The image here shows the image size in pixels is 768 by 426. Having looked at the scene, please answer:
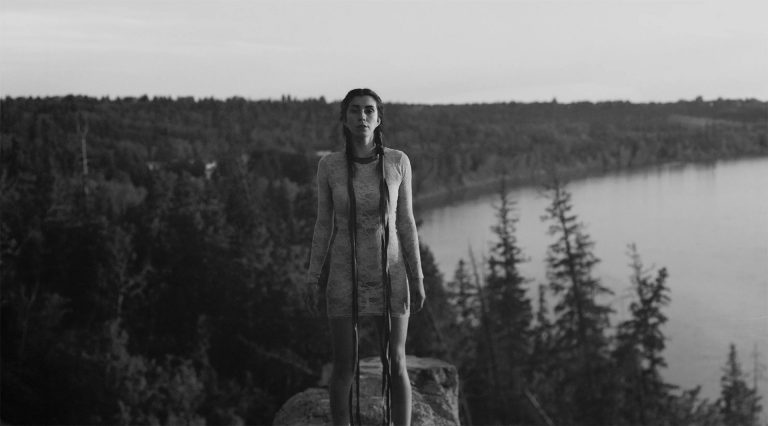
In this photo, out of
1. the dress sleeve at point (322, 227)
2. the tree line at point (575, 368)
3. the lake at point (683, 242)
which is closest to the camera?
the dress sleeve at point (322, 227)

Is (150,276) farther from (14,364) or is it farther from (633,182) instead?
(633,182)

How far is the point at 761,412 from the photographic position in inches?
1387

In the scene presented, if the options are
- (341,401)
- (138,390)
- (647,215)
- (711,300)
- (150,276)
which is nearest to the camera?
(341,401)

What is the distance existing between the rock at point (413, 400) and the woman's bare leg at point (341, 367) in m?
2.03

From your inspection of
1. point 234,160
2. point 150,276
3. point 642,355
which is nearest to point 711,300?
point 642,355

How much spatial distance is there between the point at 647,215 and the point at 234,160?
114 feet

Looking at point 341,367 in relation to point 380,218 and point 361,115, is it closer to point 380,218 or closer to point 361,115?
point 380,218

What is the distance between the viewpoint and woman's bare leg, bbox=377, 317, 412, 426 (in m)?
6.62

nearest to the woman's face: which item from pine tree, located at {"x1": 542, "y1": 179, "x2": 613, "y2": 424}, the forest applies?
the forest

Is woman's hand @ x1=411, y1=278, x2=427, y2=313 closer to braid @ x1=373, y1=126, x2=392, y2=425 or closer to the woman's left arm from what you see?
the woman's left arm

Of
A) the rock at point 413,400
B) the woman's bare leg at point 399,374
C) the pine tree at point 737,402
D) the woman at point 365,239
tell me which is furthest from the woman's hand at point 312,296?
the pine tree at point 737,402

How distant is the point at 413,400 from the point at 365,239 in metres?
3.52

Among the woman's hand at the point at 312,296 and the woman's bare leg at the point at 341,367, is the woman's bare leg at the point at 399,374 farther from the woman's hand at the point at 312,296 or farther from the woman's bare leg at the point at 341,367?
the woman's hand at the point at 312,296

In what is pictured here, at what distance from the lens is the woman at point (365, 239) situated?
6527mm
